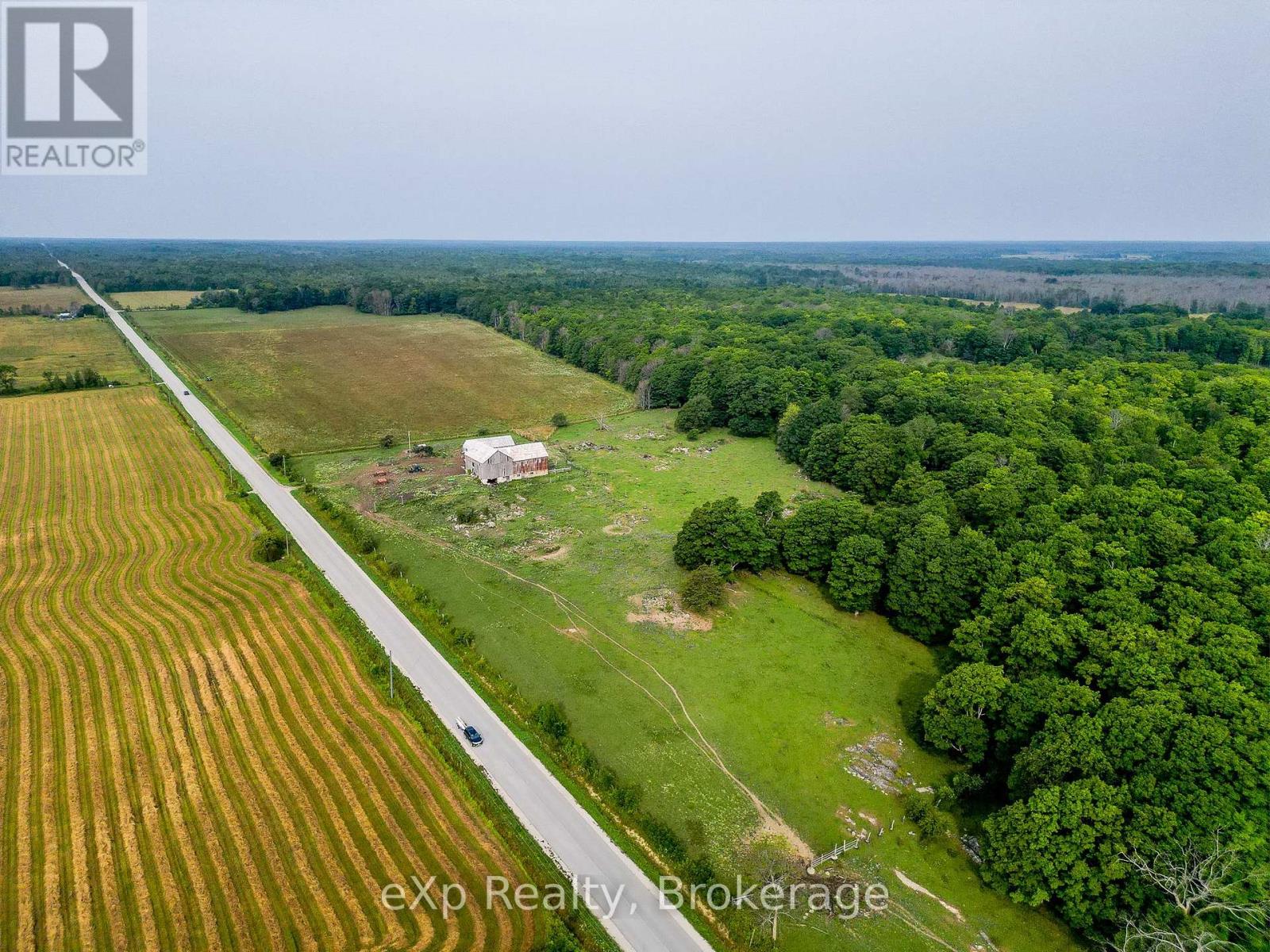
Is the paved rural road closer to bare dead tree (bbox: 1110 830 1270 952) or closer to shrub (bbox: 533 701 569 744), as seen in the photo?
shrub (bbox: 533 701 569 744)

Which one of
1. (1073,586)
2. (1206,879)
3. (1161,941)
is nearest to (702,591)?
(1073,586)

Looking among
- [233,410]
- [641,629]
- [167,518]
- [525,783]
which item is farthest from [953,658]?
[233,410]

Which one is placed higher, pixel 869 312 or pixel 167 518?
pixel 869 312

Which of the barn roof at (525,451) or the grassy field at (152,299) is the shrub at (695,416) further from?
the grassy field at (152,299)

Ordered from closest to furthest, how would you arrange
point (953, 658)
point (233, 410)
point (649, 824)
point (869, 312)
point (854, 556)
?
point (649, 824), point (953, 658), point (854, 556), point (233, 410), point (869, 312)

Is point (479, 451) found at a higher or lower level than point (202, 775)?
higher

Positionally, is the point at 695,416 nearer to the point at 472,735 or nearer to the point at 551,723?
the point at 551,723

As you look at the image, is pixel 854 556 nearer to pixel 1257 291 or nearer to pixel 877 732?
pixel 877 732
